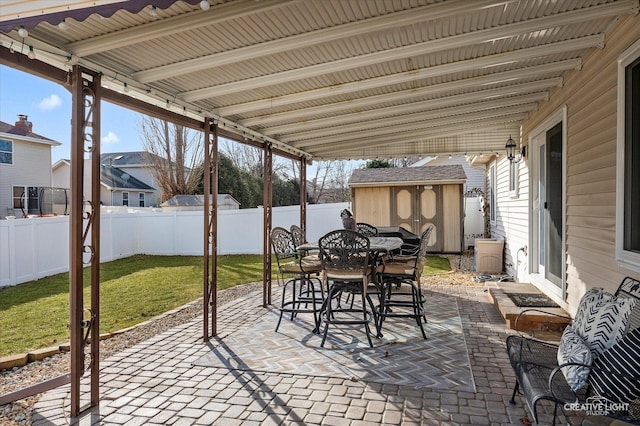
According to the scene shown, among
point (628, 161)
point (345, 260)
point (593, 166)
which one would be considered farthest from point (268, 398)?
point (593, 166)

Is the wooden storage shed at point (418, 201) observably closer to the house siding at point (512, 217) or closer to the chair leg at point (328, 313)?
the house siding at point (512, 217)

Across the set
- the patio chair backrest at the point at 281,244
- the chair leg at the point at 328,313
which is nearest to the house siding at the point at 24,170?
the patio chair backrest at the point at 281,244

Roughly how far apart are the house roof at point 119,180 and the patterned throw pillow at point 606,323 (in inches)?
832

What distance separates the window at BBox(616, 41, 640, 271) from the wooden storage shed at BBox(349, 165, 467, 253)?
8.59 metres

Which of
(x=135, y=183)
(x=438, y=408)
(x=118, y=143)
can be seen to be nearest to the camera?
(x=438, y=408)

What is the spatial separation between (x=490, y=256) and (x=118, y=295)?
741 centimetres

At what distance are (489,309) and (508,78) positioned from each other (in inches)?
119

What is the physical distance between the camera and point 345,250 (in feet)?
13.8

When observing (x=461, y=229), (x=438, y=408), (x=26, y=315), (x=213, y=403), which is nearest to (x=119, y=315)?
(x=26, y=315)

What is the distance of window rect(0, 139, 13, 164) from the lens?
45.7 feet

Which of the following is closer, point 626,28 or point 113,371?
point 626,28

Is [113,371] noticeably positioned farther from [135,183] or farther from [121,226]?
[135,183]

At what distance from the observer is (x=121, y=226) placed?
37.8ft

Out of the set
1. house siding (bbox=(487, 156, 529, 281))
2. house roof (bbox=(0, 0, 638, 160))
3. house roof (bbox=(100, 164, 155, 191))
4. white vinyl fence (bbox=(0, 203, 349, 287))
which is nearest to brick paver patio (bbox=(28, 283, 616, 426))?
house roof (bbox=(0, 0, 638, 160))
